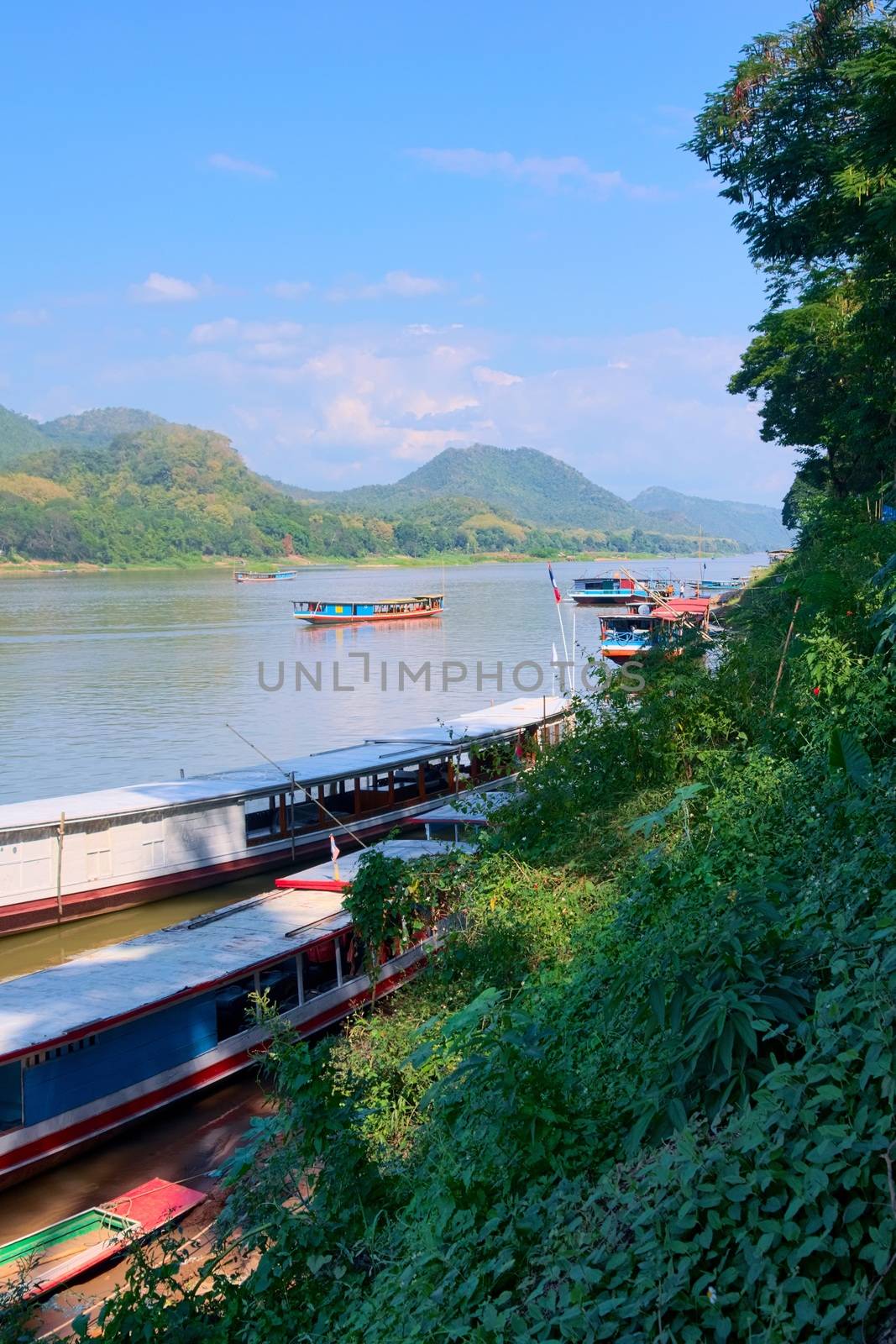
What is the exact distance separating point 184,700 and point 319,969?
23.2 m

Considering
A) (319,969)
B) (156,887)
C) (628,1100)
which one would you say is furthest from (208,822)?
(628,1100)

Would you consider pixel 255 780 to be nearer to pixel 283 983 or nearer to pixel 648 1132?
pixel 283 983

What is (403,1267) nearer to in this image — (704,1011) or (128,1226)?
(704,1011)

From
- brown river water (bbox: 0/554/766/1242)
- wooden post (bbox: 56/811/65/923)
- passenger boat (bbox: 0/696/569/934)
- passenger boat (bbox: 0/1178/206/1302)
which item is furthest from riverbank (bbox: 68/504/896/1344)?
wooden post (bbox: 56/811/65/923)

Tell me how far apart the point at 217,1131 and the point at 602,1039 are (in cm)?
→ 645

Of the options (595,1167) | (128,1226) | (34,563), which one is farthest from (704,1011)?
(34,563)

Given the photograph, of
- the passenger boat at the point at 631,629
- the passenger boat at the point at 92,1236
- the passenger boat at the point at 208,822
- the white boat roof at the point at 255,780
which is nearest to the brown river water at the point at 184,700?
the passenger boat at the point at 208,822

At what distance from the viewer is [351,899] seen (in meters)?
10.2

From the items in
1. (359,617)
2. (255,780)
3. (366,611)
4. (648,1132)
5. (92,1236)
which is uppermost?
(366,611)

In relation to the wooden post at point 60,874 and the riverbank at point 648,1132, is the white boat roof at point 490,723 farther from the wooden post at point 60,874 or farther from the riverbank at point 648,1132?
the riverbank at point 648,1132

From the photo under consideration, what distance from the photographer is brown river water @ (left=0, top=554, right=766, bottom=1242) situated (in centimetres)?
1024

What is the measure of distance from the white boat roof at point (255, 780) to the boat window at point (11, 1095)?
660 centimetres

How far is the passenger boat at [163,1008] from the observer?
9.51 metres

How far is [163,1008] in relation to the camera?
10359mm
